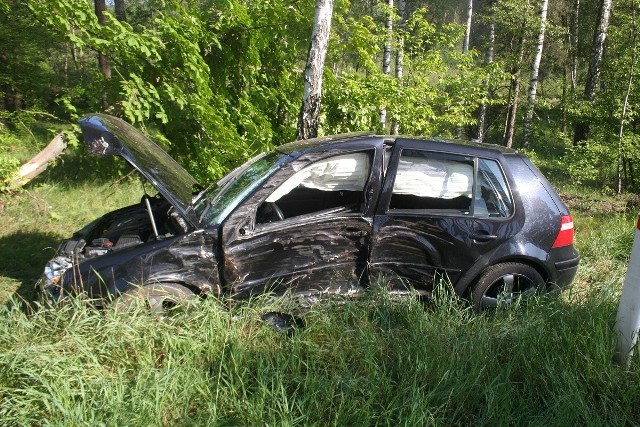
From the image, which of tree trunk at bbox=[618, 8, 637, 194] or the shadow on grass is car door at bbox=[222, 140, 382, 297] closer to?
the shadow on grass

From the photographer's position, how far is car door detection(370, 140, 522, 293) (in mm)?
4496

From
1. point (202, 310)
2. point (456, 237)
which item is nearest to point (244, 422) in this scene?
point (202, 310)

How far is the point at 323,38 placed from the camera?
7.47 metres

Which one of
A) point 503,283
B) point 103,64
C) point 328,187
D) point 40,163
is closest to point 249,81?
point 40,163

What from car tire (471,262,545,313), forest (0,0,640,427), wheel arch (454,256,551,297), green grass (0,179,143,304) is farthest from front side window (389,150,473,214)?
green grass (0,179,143,304)

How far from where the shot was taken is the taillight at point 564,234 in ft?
15.6

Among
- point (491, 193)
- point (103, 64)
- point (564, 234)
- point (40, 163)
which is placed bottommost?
point (40, 163)

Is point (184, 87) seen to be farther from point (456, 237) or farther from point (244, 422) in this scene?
point (244, 422)

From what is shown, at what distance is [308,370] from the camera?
10.5 feet

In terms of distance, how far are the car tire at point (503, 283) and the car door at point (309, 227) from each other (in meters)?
1.05

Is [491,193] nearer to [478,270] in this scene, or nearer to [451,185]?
[451,185]

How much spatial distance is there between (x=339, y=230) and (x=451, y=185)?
1.12 m

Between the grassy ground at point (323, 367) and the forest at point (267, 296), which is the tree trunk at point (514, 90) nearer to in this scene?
the forest at point (267, 296)

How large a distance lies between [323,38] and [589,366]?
222 inches
